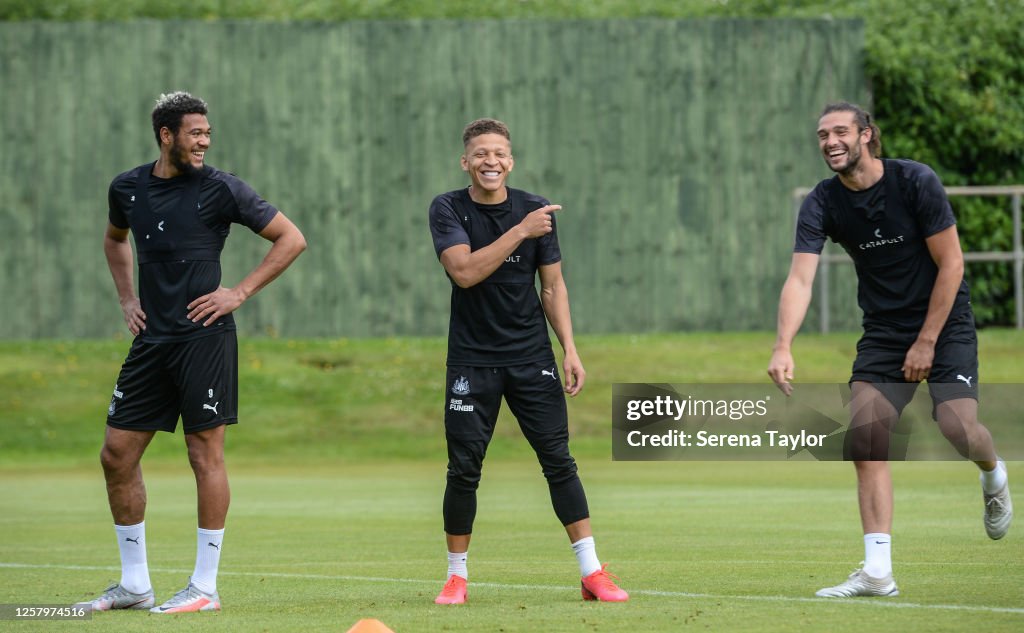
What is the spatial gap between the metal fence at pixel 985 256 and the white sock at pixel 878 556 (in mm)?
14136

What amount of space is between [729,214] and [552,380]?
16.2 metres

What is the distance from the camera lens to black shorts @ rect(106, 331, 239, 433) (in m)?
8.27

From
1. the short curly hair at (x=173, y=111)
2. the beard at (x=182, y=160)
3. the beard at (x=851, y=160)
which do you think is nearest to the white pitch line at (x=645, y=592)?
the beard at (x=851, y=160)

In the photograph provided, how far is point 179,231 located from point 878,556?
12.6ft

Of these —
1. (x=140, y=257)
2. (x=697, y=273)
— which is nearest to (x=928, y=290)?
(x=140, y=257)

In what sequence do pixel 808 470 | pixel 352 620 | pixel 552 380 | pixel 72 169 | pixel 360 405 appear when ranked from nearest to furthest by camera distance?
pixel 352 620
pixel 552 380
pixel 808 470
pixel 360 405
pixel 72 169

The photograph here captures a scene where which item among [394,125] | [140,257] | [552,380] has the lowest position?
[552,380]

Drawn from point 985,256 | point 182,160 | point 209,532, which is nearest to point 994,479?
point 209,532

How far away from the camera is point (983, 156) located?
24828mm

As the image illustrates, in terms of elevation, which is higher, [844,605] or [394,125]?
[394,125]

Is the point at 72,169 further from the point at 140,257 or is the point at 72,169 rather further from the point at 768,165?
the point at 140,257

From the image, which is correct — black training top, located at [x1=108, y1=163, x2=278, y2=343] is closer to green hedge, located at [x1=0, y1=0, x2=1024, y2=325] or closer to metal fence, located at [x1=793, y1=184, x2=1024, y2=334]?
metal fence, located at [x1=793, y1=184, x2=1024, y2=334]

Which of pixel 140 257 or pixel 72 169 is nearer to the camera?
pixel 140 257

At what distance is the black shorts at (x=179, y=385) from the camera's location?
8.27 m
